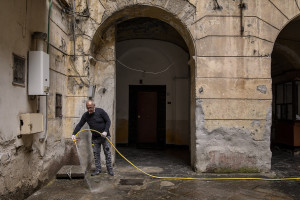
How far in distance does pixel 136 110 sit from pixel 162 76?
5.40 feet

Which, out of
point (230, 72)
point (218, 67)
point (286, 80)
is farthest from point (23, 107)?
point (286, 80)

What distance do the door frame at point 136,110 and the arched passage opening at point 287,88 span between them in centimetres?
397

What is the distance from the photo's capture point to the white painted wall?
30.5 ft

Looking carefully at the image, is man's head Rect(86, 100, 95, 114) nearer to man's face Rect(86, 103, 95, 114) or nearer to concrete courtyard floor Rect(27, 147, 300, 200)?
man's face Rect(86, 103, 95, 114)

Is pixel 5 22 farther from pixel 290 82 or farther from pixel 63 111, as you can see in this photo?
pixel 290 82

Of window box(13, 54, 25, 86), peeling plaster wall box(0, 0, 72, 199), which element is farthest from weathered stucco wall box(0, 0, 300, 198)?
window box(13, 54, 25, 86)

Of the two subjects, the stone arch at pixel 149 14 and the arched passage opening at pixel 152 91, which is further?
the arched passage opening at pixel 152 91

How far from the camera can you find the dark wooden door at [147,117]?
948 centimetres

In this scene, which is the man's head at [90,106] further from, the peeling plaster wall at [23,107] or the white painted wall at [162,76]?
the white painted wall at [162,76]

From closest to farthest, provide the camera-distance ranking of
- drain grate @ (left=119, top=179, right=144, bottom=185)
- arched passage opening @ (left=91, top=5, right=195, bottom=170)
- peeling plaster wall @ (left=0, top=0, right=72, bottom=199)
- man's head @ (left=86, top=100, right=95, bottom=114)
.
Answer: peeling plaster wall @ (left=0, top=0, right=72, bottom=199) → drain grate @ (left=119, top=179, right=144, bottom=185) → man's head @ (left=86, top=100, right=95, bottom=114) → arched passage opening @ (left=91, top=5, right=195, bottom=170)

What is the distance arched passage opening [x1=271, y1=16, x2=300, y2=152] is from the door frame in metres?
3.97

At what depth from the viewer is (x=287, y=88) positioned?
8.06 meters

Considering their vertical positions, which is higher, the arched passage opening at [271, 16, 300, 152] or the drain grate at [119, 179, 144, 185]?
the arched passage opening at [271, 16, 300, 152]

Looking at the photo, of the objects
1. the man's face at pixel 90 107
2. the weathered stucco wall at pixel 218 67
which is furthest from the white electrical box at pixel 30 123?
the weathered stucco wall at pixel 218 67
